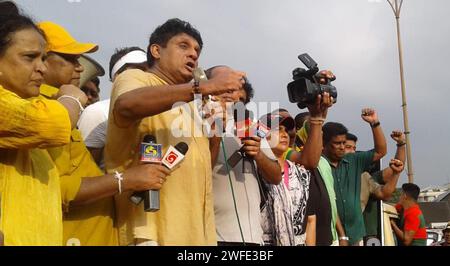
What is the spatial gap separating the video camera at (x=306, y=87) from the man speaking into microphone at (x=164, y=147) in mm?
790

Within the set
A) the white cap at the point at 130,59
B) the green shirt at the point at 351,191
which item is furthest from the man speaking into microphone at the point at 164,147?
the green shirt at the point at 351,191

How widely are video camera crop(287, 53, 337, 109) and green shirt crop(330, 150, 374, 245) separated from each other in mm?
1169

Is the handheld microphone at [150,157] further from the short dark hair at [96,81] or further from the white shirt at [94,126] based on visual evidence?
the short dark hair at [96,81]

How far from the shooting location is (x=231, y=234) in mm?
3164

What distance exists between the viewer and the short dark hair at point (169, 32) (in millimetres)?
3135

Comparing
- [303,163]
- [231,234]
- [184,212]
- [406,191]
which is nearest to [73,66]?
[184,212]

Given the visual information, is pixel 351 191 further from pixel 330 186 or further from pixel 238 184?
pixel 238 184

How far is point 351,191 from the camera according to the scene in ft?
15.2

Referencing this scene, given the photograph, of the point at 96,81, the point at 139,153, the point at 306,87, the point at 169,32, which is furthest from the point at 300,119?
the point at 139,153

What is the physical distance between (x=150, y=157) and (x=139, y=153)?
11cm

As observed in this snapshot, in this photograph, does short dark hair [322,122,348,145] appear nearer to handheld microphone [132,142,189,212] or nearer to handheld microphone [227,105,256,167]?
handheld microphone [227,105,256,167]

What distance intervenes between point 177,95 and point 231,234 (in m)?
0.91

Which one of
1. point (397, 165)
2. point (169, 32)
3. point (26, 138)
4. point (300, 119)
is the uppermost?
point (300, 119)
